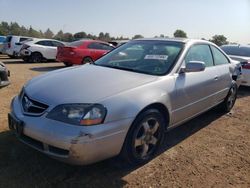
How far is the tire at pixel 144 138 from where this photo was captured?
129 inches

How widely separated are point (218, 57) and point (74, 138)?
3.62 m

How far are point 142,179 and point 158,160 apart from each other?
1.82ft

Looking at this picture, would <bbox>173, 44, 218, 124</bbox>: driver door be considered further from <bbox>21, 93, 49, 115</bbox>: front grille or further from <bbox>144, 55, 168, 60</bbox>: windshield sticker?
<bbox>21, 93, 49, 115</bbox>: front grille

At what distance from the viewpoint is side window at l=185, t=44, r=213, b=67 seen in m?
4.38

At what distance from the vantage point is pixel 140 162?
349 cm

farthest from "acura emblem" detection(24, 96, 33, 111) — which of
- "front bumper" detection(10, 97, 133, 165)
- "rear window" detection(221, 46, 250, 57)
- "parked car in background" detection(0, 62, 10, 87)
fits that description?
"rear window" detection(221, 46, 250, 57)

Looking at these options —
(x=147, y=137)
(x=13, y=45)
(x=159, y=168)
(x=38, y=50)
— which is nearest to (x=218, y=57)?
(x=147, y=137)

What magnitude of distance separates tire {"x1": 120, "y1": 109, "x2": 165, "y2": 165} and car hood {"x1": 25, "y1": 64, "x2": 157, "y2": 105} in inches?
16.7

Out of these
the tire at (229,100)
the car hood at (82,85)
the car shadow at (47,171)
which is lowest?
the car shadow at (47,171)

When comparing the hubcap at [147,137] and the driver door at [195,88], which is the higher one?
the driver door at [195,88]

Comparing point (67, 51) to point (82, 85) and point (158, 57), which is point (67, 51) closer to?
point (158, 57)

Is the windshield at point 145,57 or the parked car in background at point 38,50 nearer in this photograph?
the windshield at point 145,57

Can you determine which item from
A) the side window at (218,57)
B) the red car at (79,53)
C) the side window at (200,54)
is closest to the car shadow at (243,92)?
the side window at (218,57)

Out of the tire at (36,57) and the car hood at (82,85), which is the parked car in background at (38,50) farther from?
the car hood at (82,85)
